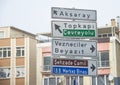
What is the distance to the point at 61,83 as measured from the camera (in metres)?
42.4

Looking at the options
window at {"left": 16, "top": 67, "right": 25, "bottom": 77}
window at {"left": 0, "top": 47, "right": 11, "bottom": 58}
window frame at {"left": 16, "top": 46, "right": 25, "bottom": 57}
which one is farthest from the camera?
window at {"left": 0, "top": 47, "right": 11, "bottom": 58}

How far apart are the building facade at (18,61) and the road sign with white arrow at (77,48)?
115ft

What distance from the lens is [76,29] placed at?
10727 mm

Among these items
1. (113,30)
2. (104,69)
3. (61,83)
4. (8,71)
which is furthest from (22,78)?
(113,30)

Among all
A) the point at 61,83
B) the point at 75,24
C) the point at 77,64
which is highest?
the point at 75,24

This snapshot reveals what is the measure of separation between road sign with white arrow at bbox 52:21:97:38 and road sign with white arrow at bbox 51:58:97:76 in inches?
25.6

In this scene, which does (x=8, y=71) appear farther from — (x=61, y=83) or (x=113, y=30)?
(x=113, y=30)

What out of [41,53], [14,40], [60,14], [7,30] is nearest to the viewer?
[60,14]

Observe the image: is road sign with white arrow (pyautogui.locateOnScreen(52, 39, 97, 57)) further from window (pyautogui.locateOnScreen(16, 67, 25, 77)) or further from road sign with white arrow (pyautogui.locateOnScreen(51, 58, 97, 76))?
window (pyautogui.locateOnScreen(16, 67, 25, 77))

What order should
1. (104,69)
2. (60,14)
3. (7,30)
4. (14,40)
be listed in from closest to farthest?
1. (60,14)
2. (104,69)
3. (14,40)
4. (7,30)

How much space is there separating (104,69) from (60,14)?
3077cm

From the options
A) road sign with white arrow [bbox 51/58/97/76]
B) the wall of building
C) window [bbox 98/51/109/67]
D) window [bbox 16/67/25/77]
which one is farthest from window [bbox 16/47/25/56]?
road sign with white arrow [bbox 51/58/97/76]

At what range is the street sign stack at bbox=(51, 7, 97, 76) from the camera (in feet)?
34.7

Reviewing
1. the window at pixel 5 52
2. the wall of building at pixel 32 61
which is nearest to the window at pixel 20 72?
the wall of building at pixel 32 61
